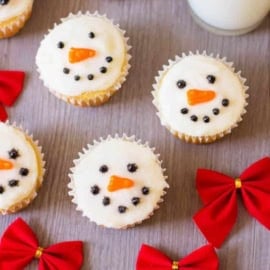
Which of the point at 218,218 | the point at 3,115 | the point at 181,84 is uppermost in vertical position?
the point at 181,84

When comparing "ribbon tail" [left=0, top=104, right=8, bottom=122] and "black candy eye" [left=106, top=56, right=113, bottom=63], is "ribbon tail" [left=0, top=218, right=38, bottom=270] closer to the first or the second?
"ribbon tail" [left=0, top=104, right=8, bottom=122]

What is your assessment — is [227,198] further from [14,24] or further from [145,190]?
[14,24]

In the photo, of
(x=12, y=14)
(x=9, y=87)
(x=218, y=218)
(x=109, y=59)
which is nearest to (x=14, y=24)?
(x=12, y=14)

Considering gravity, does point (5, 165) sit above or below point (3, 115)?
below

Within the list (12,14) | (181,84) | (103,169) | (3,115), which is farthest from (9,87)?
(181,84)

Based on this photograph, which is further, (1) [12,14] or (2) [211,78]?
(1) [12,14]

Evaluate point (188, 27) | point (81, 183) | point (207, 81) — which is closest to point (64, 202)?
point (81, 183)
